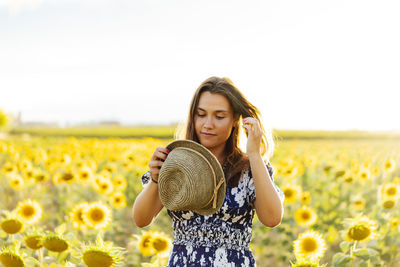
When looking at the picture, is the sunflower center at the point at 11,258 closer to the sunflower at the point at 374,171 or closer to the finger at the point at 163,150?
the finger at the point at 163,150

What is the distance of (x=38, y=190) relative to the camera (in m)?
5.15

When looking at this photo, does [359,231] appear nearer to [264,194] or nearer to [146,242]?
[264,194]

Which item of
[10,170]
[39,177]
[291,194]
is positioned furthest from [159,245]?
[10,170]

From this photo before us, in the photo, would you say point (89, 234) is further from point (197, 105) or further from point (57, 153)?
point (57, 153)

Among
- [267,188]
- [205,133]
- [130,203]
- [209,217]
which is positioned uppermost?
[205,133]

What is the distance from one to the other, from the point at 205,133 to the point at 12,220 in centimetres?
149

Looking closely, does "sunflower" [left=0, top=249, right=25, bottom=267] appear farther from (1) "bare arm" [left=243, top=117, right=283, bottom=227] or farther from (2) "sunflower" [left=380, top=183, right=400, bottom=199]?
(2) "sunflower" [left=380, top=183, right=400, bottom=199]

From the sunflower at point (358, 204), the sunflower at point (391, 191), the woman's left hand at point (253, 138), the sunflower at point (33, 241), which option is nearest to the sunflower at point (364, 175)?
the sunflower at point (358, 204)

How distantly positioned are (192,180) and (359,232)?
127cm

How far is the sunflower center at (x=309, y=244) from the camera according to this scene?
2.69 m

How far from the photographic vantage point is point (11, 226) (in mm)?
2832

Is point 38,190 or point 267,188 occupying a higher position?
point 267,188

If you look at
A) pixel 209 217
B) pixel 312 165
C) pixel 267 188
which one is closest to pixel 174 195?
pixel 209 217

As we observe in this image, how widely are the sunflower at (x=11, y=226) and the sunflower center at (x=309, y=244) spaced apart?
5.67 feet
